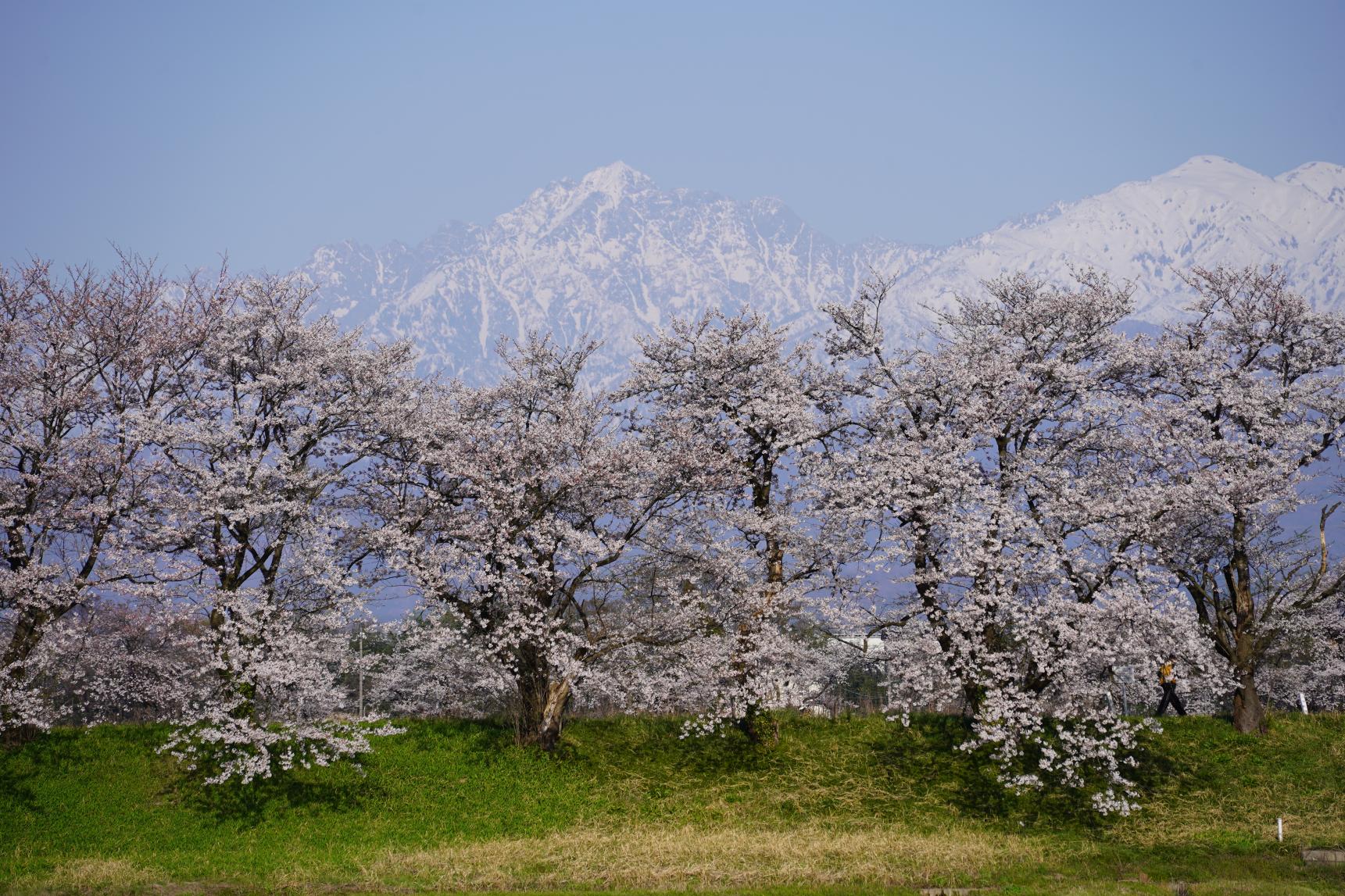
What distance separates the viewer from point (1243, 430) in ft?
110

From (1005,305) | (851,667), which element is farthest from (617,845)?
(851,667)

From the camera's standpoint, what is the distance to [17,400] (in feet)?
94.4

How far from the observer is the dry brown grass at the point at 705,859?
23625 millimetres

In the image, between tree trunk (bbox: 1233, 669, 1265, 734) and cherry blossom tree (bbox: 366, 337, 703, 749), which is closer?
→ cherry blossom tree (bbox: 366, 337, 703, 749)

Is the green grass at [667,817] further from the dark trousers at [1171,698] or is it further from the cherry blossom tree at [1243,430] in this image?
the dark trousers at [1171,698]

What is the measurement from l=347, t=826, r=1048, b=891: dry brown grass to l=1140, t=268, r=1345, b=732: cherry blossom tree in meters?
11.2

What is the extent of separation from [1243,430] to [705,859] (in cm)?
2157

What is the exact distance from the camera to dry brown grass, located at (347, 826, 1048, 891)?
930 inches

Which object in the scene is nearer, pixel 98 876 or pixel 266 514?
pixel 98 876

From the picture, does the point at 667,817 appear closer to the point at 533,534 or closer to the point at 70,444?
the point at 533,534

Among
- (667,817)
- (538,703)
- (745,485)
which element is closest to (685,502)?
(745,485)

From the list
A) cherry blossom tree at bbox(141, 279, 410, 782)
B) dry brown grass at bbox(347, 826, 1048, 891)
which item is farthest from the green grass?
cherry blossom tree at bbox(141, 279, 410, 782)

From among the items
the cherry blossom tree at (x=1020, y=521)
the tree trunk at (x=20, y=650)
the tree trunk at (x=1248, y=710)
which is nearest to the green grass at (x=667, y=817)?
the tree trunk at (x=1248, y=710)

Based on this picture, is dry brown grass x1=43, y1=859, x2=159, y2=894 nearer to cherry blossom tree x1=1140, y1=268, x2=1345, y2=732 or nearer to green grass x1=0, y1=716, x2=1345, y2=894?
green grass x1=0, y1=716, x2=1345, y2=894
